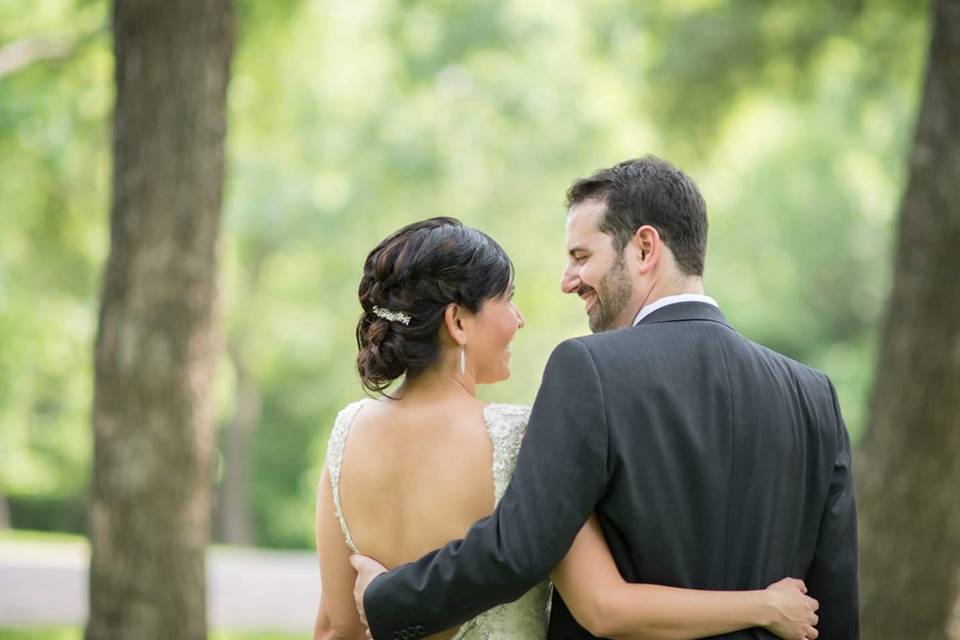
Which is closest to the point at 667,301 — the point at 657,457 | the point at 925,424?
the point at 657,457

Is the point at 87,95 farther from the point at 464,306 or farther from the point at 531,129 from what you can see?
the point at 531,129

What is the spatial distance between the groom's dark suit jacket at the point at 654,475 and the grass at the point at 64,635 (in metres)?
7.12

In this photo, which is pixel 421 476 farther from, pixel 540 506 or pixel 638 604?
pixel 638 604

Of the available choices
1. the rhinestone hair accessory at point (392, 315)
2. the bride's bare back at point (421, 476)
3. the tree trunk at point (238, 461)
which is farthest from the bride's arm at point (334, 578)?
the tree trunk at point (238, 461)

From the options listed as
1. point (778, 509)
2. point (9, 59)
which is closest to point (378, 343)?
point (778, 509)

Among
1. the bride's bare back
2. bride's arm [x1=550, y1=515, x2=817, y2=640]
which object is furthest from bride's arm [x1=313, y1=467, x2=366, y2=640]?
bride's arm [x1=550, y1=515, x2=817, y2=640]

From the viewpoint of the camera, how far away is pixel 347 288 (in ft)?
68.1

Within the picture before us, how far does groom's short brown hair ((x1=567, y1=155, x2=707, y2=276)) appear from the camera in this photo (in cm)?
299

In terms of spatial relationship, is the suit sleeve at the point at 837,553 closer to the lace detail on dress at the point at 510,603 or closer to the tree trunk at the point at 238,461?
the lace detail on dress at the point at 510,603

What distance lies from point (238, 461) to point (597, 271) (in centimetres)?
2219

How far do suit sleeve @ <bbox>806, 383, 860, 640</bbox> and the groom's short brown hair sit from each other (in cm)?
50

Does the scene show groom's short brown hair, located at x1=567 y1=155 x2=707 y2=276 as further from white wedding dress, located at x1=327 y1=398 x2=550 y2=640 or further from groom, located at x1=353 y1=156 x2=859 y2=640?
white wedding dress, located at x1=327 y1=398 x2=550 y2=640

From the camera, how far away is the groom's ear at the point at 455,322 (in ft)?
10.1

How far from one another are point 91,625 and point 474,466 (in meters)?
3.72
